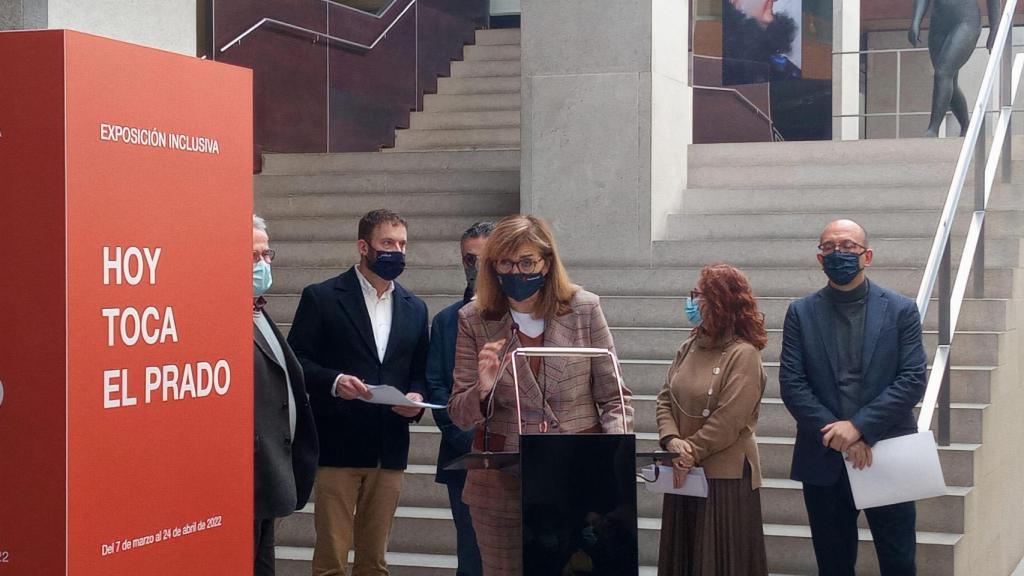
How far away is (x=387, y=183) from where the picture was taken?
9797 mm

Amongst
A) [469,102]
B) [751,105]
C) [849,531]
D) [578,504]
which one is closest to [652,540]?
[849,531]

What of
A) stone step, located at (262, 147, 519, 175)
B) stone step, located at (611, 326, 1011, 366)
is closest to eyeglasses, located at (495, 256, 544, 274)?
stone step, located at (611, 326, 1011, 366)

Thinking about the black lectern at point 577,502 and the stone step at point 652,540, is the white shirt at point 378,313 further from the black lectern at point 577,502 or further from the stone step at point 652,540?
the black lectern at point 577,502

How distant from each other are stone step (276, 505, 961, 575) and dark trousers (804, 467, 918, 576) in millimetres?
604

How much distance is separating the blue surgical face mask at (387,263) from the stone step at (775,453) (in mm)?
1840

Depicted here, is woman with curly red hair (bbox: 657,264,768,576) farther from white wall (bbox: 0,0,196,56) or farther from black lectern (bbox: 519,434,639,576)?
white wall (bbox: 0,0,196,56)

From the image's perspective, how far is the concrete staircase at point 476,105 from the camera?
11.2 metres

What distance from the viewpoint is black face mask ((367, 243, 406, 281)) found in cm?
536

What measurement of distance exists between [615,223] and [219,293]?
5.51 m

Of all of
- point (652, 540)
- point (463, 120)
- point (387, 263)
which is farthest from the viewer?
point (463, 120)

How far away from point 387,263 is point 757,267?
3.27m

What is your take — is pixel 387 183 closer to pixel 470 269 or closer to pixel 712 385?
pixel 470 269

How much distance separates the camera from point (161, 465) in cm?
287

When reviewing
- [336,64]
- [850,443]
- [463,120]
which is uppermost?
[336,64]
